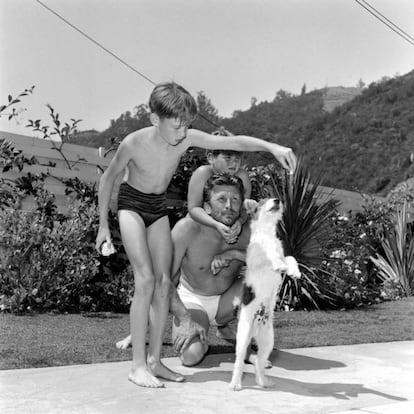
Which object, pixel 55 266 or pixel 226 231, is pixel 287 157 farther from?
pixel 55 266

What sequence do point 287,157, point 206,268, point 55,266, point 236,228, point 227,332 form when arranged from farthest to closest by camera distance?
point 55,266 → point 227,332 → point 206,268 → point 236,228 → point 287,157

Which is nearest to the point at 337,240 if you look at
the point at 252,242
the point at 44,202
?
the point at 44,202

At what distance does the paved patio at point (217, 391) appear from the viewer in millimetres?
3191

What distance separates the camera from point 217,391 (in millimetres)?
3596

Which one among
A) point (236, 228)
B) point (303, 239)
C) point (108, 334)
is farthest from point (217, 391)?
point (303, 239)

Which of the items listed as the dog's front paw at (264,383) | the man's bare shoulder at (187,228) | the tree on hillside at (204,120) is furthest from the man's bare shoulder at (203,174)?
the tree on hillside at (204,120)

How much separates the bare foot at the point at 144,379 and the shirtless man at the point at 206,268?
65cm

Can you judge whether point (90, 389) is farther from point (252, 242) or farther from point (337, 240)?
point (337, 240)

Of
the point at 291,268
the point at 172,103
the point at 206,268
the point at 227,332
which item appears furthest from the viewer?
the point at 227,332

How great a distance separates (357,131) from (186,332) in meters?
42.2

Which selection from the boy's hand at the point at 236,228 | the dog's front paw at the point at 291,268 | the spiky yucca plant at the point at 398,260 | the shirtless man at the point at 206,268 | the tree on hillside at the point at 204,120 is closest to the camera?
the dog's front paw at the point at 291,268

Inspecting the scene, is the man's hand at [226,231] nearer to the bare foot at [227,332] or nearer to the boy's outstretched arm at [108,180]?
the boy's outstretched arm at [108,180]

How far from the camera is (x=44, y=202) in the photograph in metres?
7.12

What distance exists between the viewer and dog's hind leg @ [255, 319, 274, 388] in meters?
3.71
